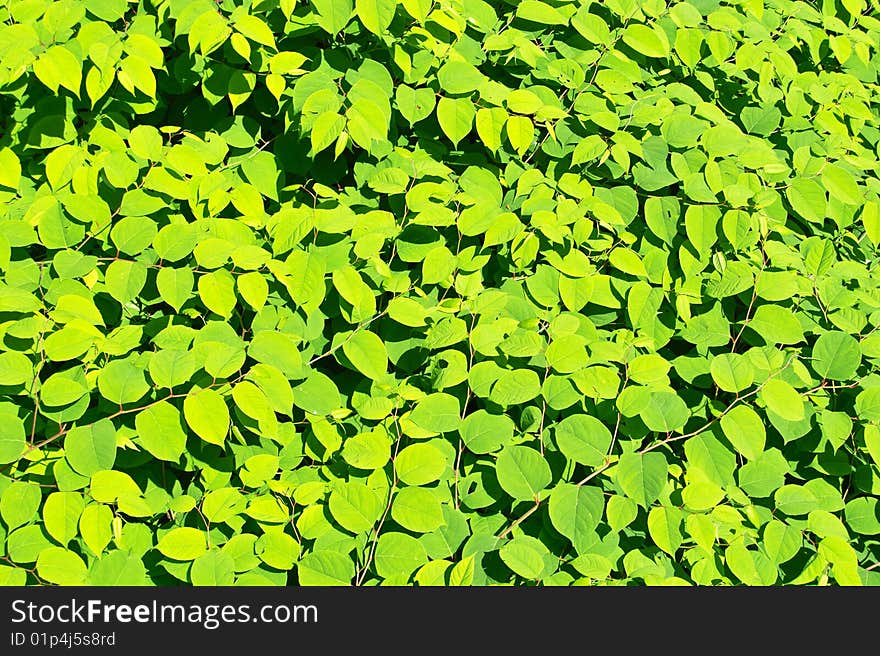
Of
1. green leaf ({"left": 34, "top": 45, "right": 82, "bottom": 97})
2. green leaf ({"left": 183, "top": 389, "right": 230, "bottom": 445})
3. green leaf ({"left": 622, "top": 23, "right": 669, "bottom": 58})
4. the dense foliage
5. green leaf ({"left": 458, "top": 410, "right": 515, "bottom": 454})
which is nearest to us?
green leaf ({"left": 183, "top": 389, "right": 230, "bottom": 445})

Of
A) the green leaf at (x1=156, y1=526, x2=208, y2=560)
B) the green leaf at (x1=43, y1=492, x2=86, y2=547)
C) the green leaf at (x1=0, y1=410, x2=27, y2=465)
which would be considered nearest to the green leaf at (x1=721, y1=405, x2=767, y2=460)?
the green leaf at (x1=156, y1=526, x2=208, y2=560)

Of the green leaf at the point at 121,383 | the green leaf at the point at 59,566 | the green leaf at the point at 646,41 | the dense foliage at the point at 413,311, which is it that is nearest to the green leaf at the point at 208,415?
the dense foliage at the point at 413,311

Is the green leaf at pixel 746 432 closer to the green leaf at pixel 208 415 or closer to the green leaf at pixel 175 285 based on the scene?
the green leaf at pixel 208 415

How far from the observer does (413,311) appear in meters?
1.85

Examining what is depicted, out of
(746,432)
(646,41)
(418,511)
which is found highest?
(646,41)

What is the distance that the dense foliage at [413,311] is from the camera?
1673 millimetres

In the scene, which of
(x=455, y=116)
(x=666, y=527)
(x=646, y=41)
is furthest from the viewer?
(x=646, y=41)

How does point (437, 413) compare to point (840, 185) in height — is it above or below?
below

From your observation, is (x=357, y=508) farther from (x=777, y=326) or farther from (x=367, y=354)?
(x=777, y=326)

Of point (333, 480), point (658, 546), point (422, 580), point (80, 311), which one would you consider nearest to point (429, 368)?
point (333, 480)

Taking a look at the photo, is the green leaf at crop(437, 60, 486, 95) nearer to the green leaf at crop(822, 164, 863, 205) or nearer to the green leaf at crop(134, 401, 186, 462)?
the green leaf at crop(822, 164, 863, 205)

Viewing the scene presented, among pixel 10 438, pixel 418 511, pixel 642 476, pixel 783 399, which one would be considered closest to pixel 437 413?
pixel 418 511

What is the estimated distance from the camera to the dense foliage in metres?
1.67

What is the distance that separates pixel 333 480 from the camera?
5.77 feet
